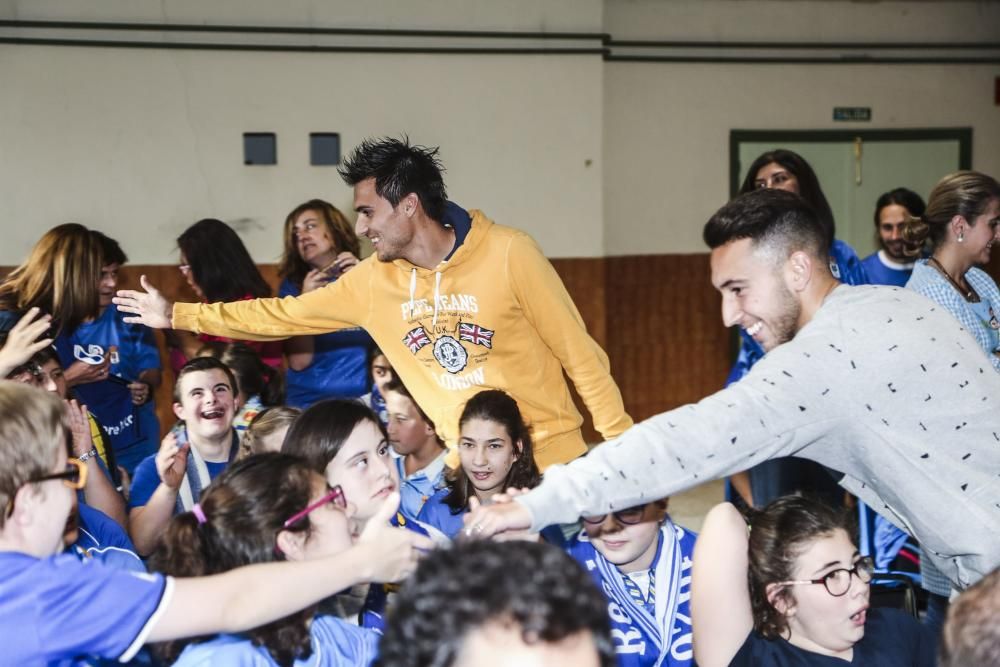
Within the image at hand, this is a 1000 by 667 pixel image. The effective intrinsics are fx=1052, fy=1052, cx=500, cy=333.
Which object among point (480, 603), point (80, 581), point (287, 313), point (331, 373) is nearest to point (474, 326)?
point (287, 313)

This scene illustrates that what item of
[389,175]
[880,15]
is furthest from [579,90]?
[389,175]

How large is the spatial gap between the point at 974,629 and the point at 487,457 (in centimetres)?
196

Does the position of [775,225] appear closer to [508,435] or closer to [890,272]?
[508,435]

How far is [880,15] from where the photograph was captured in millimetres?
7883

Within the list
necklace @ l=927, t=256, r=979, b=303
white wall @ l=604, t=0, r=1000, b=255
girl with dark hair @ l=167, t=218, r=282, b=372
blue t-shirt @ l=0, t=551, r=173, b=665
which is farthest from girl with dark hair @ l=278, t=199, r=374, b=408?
white wall @ l=604, t=0, r=1000, b=255

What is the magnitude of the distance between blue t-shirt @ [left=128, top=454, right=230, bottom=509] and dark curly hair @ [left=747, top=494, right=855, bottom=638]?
184 cm

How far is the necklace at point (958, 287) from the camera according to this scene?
11.8 feet

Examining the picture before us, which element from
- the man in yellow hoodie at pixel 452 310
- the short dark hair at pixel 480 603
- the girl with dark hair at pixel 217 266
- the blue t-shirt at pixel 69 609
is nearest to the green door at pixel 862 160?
the girl with dark hair at pixel 217 266

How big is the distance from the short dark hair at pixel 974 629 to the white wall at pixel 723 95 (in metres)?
6.13

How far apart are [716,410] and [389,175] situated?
1733 mm

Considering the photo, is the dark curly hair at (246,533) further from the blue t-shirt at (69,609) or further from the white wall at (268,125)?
the white wall at (268,125)

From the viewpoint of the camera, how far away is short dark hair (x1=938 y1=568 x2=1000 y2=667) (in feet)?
4.45

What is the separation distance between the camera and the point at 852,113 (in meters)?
7.90

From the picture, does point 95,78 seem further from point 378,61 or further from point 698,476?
point 698,476
